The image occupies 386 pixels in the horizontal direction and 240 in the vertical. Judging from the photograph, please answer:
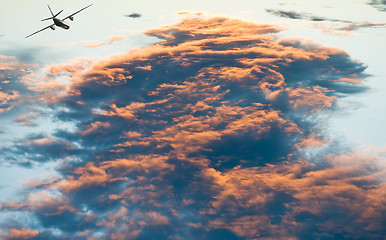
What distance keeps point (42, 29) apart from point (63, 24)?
7686mm

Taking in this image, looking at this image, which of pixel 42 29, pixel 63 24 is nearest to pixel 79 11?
pixel 63 24

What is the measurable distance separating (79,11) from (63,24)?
6.41 m

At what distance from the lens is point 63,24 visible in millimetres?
101812

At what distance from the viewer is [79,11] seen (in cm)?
10288

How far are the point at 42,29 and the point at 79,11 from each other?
13.1m

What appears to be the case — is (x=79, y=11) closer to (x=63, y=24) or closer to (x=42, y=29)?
(x=63, y=24)

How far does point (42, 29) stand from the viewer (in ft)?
340
